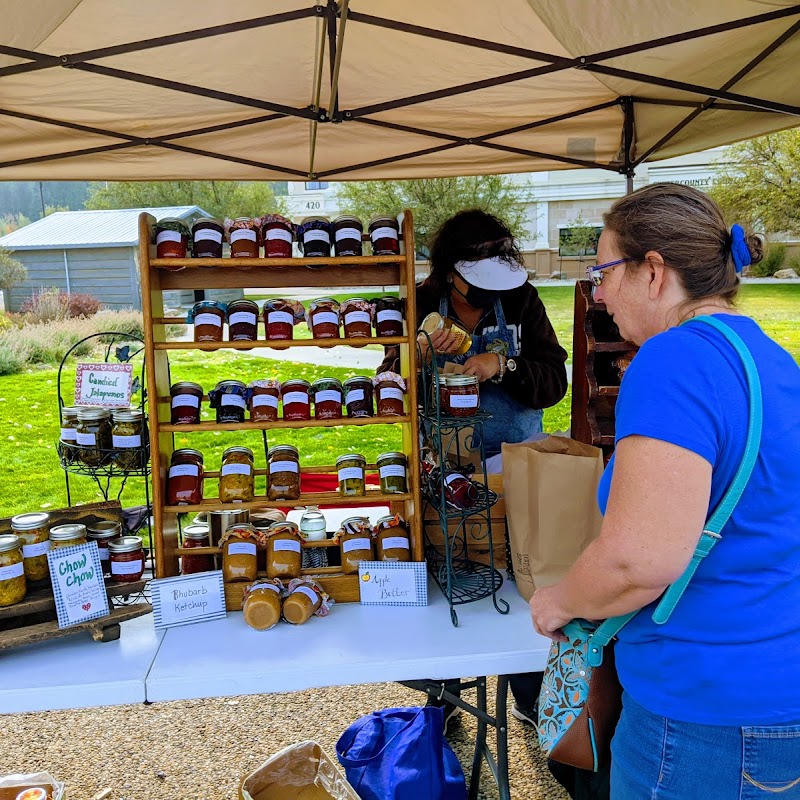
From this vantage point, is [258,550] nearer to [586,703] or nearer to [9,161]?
[586,703]

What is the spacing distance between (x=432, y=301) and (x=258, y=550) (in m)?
1.15

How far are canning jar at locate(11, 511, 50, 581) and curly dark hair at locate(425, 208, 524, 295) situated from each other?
60.7 inches

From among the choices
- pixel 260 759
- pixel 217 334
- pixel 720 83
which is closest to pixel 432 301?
pixel 217 334

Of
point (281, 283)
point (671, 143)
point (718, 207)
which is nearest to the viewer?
point (718, 207)

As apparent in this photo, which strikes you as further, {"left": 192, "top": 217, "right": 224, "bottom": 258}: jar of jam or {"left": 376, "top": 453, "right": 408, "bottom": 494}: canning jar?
{"left": 376, "top": 453, "right": 408, "bottom": 494}: canning jar

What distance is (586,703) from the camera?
1.38 meters

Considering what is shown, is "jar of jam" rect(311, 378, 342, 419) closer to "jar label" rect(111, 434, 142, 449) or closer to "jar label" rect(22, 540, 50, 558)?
"jar label" rect(111, 434, 142, 449)

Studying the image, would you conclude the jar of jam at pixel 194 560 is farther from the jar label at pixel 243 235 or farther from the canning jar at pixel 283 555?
the jar label at pixel 243 235

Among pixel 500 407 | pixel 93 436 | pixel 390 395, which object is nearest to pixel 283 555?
pixel 390 395

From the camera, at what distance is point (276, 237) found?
6.89ft

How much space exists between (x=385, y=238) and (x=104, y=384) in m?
0.91

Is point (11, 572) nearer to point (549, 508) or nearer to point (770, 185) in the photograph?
point (549, 508)

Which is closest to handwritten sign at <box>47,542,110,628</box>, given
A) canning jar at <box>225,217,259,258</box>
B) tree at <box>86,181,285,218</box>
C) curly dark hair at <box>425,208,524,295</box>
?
canning jar at <box>225,217,259,258</box>

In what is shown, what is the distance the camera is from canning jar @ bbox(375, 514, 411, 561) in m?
2.15
